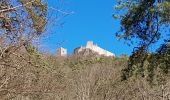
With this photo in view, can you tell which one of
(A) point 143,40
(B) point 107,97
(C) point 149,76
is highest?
(B) point 107,97

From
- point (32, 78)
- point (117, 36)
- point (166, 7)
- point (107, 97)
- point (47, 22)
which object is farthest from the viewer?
point (107, 97)

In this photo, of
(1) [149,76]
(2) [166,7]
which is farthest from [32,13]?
(1) [149,76]

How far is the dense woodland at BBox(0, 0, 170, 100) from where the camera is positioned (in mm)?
8102

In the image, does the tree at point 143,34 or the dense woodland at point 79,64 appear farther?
the tree at point 143,34

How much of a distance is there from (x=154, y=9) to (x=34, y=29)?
31.5 ft

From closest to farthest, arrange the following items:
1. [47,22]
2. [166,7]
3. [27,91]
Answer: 1. [47,22]
2. [27,91]
3. [166,7]

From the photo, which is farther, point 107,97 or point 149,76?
point 107,97

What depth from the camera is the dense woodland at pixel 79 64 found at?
810cm

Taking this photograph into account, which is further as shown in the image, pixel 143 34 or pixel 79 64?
pixel 79 64

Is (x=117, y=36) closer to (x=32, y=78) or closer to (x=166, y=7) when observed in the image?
(x=166, y=7)

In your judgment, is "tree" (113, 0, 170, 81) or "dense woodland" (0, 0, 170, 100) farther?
"tree" (113, 0, 170, 81)

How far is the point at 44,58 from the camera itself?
11125 millimetres

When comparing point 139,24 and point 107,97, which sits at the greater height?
point 107,97

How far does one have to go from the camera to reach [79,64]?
148ft
